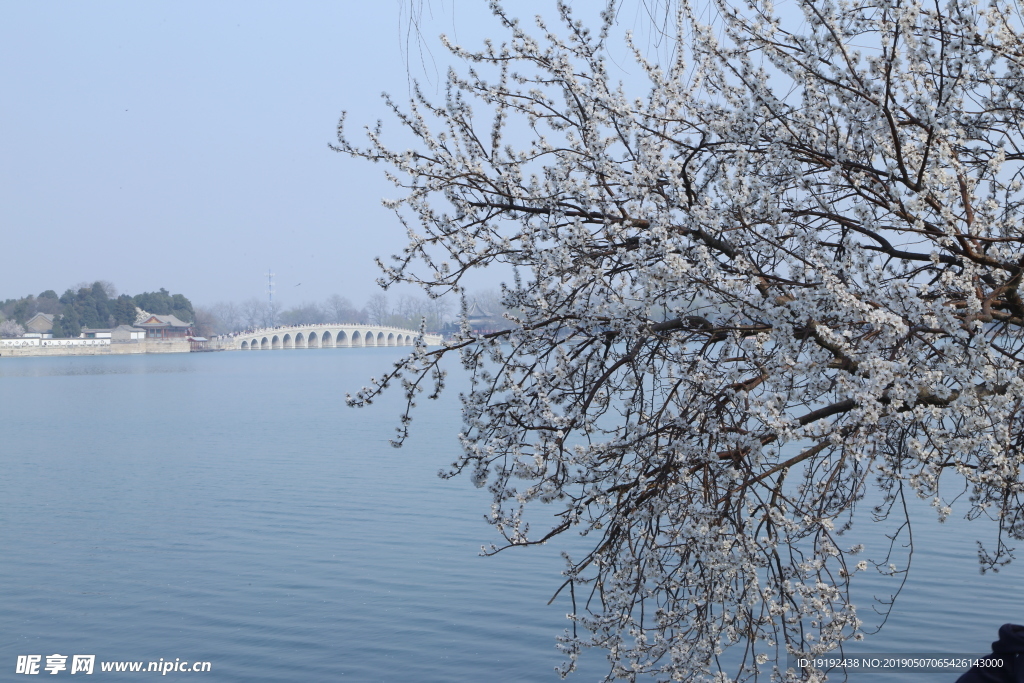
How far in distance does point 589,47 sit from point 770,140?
3.78 feet

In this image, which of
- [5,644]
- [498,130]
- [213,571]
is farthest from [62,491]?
[498,130]

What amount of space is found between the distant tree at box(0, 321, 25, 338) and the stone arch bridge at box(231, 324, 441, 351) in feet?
102

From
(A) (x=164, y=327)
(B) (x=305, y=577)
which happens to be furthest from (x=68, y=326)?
(B) (x=305, y=577)

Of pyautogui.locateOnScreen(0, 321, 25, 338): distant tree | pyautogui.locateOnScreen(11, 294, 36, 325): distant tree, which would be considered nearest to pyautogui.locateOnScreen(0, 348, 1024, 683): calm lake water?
pyautogui.locateOnScreen(0, 321, 25, 338): distant tree

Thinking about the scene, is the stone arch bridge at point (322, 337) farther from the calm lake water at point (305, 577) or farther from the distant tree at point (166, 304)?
the calm lake water at point (305, 577)

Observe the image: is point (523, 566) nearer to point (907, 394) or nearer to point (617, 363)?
point (617, 363)

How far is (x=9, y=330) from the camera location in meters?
124

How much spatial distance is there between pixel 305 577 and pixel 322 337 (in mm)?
138498

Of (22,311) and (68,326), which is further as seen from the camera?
(22,311)

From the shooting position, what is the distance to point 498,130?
4941mm

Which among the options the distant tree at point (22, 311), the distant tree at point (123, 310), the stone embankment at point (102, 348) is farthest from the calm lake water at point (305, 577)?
the distant tree at point (22, 311)

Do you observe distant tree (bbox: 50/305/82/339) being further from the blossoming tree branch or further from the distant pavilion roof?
the blossoming tree branch

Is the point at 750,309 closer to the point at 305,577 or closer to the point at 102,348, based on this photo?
the point at 305,577

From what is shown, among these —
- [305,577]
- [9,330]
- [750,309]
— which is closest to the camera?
[750,309]
